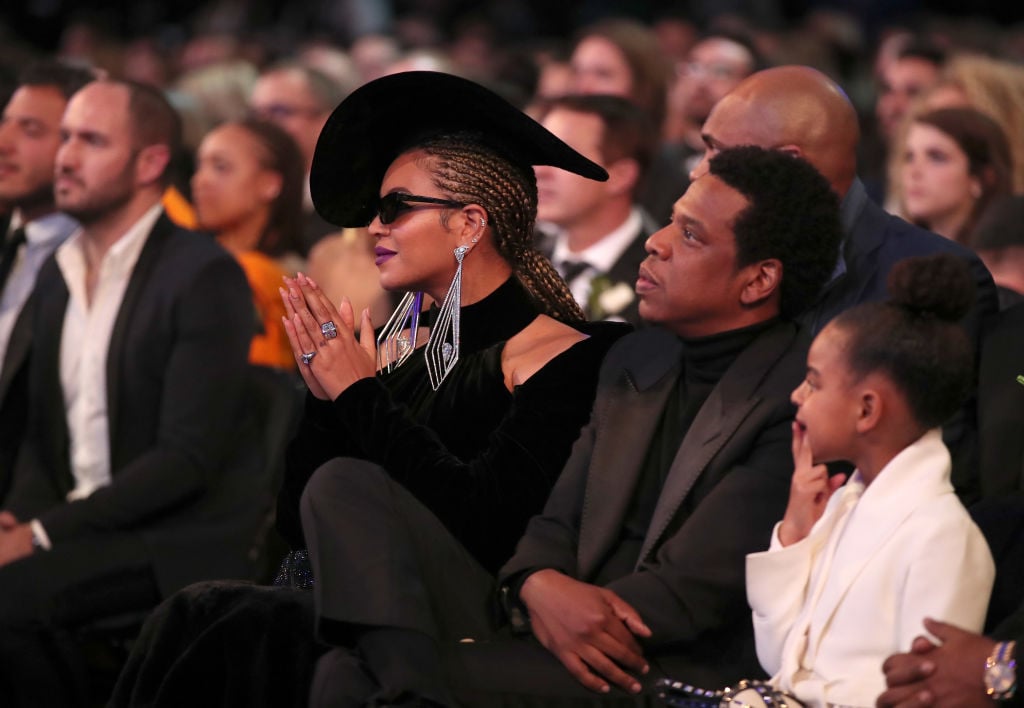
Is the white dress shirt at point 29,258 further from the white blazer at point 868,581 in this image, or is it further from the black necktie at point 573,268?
the white blazer at point 868,581

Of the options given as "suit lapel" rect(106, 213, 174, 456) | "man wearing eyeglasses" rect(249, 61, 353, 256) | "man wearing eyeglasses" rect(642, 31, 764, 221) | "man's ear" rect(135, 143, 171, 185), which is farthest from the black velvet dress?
"man wearing eyeglasses" rect(249, 61, 353, 256)

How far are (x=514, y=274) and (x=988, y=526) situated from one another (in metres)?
1.20

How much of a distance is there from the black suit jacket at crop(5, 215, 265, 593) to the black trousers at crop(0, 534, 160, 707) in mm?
68

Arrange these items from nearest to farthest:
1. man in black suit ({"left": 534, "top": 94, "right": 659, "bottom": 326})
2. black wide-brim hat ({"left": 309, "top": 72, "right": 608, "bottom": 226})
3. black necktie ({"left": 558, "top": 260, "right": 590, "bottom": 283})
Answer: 1. black wide-brim hat ({"left": 309, "top": 72, "right": 608, "bottom": 226})
2. man in black suit ({"left": 534, "top": 94, "right": 659, "bottom": 326})
3. black necktie ({"left": 558, "top": 260, "right": 590, "bottom": 283})

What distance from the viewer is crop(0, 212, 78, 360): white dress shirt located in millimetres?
5656

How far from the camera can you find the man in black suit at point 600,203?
19.8ft

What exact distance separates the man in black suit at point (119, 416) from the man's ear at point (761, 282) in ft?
6.87

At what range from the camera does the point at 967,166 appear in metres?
5.75

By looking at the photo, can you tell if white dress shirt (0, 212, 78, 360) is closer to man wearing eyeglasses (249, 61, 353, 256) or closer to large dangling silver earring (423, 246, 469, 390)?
large dangling silver earring (423, 246, 469, 390)

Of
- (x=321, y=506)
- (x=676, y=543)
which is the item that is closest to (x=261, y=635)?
(x=321, y=506)

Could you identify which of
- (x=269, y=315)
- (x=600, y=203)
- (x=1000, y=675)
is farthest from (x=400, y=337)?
(x=600, y=203)

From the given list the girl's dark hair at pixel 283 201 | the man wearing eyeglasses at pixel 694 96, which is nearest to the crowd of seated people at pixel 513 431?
the girl's dark hair at pixel 283 201

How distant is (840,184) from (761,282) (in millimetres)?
824

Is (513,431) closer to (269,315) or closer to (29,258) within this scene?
(269,315)
